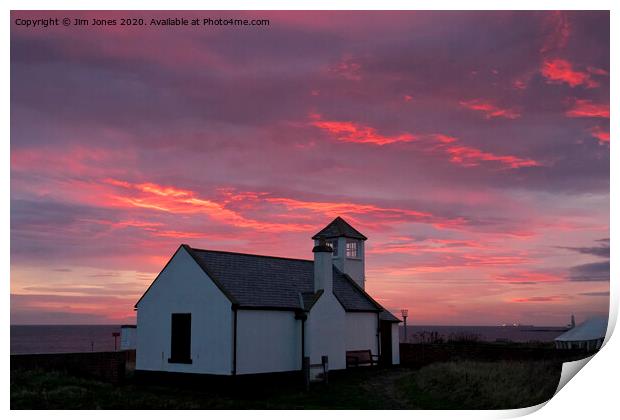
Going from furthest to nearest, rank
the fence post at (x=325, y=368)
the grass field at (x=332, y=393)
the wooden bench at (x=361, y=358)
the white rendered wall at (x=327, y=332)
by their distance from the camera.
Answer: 1. the wooden bench at (x=361, y=358)
2. the white rendered wall at (x=327, y=332)
3. the fence post at (x=325, y=368)
4. the grass field at (x=332, y=393)

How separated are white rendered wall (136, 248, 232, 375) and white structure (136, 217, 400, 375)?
0.04 meters

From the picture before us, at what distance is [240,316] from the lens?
83.3 feet

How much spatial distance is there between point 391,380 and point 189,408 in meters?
9.76

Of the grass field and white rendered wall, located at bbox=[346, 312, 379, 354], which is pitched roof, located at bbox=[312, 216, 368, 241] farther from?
the grass field

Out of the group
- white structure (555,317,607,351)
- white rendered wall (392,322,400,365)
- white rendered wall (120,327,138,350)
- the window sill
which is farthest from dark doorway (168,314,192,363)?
white structure (555,317,607,351)

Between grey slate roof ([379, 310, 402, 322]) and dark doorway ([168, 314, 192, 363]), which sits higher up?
grey slate roof ([379, 310, 402, 322])

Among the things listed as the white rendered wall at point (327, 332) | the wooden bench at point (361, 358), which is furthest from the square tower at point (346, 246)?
the white rendered wall at point (327, 332)

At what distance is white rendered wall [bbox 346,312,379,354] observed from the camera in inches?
1232

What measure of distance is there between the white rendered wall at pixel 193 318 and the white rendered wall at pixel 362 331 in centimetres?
760

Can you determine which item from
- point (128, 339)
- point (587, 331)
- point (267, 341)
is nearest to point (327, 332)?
point (267, 341)

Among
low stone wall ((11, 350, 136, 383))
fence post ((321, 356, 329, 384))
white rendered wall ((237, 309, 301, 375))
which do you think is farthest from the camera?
fence post ((321, 356, 329, 384))

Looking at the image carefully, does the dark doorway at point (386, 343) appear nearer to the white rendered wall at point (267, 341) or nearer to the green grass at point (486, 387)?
the white rendered wall at point (267, 341)

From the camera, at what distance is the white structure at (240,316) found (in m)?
25.4

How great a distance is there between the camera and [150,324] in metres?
27.9
